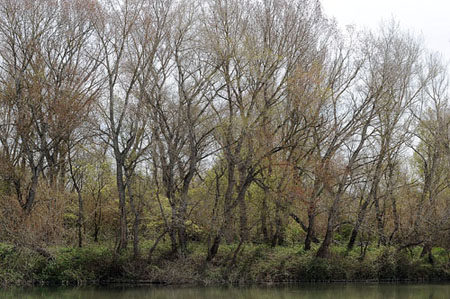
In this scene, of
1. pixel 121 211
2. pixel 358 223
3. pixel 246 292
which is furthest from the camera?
pixel 358 223

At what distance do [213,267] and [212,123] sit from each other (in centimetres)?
734

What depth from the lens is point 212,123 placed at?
90.9ft

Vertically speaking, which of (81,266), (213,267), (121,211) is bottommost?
(213,267)

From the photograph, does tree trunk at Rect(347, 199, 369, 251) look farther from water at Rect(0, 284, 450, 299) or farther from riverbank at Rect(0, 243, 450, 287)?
water at Rect(0, 284, 450, 299)

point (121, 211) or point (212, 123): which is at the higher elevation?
point (212, 123)

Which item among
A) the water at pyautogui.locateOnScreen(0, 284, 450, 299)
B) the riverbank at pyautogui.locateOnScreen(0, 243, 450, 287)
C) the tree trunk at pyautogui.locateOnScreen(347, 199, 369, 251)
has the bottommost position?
the water at pyautogui.locateOnScreen(0, 284, 450, 299)

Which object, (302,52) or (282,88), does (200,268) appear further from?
(302,52)

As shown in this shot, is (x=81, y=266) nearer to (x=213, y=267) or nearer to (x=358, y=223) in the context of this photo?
(x=213, y=267)

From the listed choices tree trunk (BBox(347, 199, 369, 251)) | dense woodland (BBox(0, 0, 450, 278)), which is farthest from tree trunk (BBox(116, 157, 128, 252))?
tree trunk (BBox(347, 199, 369, 251))

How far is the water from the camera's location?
1948 cm

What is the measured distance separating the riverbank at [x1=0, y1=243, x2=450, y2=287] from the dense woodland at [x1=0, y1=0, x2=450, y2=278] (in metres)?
0.58

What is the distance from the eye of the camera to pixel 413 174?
112ft

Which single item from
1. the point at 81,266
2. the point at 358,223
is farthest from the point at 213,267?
the point at 358,223

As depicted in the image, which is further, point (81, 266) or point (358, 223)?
point (358, 223)
